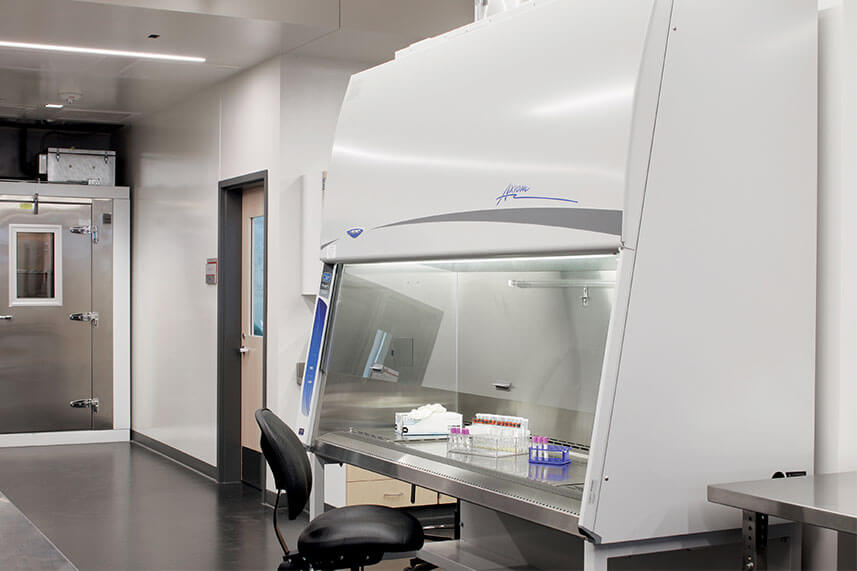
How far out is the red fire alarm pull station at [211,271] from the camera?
682cm

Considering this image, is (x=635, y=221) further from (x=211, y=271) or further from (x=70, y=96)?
(x=70, y=96)

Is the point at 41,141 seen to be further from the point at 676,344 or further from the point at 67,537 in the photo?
the point at 676,344

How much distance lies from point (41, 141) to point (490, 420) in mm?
6940

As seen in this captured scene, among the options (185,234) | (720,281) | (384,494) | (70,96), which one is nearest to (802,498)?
(720,281)

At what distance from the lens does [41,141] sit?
348 inches

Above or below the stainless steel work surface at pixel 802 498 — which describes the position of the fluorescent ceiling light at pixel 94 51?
above

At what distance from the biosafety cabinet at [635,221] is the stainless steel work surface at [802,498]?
0.45 ft

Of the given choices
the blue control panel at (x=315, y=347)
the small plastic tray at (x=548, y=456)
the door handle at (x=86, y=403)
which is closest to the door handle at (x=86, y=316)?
the door handle at (x=86, y=403)

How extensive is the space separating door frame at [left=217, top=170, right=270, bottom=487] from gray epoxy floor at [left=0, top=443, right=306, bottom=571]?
0.75 ft

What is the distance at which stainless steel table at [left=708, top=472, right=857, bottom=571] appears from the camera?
1934 millimetres

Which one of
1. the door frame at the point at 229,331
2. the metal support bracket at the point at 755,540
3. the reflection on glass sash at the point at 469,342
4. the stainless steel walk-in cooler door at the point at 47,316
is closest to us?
the metal support bracket at the point at 755,540

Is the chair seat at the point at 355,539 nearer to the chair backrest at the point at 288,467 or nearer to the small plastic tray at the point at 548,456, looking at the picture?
the chair backrest at the point at 288,467

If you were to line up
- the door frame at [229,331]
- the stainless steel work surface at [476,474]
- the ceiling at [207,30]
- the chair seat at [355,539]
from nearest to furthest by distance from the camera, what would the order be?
the stainless steel work surface at [476,474], the chair seat at [355,539], the ceiling at [207,30], the door frame at [229,331]

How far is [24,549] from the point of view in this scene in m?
1.28
